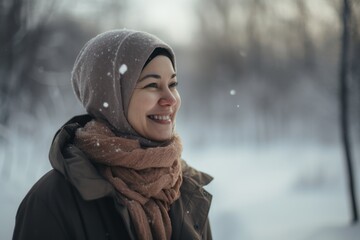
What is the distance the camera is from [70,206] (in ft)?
4.19

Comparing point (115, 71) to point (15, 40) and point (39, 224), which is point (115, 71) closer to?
point (39, 224)

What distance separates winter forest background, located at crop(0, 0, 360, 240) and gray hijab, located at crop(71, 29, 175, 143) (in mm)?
2785

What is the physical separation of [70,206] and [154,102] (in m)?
0.52

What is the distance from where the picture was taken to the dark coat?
1.23 metres

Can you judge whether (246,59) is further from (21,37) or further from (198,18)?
(21,37)

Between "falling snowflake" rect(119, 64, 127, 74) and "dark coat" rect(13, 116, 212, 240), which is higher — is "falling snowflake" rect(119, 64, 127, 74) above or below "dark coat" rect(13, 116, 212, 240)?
above

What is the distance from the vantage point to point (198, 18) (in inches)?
611

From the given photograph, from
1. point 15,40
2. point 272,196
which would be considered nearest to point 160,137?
point 272,196

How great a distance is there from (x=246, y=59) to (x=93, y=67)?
13.1 meters

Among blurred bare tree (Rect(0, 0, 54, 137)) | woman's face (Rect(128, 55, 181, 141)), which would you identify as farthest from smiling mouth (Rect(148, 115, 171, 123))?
blurred bare tree (Rect(0, 0, 54, 137))

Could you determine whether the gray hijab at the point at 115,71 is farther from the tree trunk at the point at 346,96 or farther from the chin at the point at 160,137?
the tree trunk at the point at 346,96

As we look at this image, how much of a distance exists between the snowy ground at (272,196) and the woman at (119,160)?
2.68 meters

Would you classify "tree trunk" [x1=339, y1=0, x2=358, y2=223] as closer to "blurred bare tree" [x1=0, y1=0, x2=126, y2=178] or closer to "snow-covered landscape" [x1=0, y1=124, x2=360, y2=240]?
"snow-covered landscape" [x1=0, y1=124, x2=360, y2=240]

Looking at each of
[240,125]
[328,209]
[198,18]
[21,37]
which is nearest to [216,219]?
[328,209]
